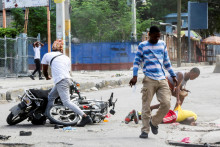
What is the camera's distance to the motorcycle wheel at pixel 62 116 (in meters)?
8.34

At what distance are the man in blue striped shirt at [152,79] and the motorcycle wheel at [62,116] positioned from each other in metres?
1.74

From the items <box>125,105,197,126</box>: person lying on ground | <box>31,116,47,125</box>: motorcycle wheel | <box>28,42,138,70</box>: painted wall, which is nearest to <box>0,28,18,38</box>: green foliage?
<box>28,42,138,70</box>: painted wall

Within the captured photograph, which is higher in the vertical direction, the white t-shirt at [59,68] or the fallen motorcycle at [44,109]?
the white t-shirt at [59,68]

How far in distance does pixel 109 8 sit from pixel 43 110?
29023 mm

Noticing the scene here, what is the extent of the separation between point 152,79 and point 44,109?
238 cm

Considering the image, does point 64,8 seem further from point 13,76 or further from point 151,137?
point 151,137

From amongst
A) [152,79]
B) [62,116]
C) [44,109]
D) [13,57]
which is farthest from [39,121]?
[13,57]

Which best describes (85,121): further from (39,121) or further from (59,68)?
(59,68)

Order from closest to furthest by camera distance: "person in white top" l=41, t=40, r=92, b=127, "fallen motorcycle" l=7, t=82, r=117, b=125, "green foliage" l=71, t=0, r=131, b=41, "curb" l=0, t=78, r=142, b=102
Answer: "person in white top" l=41, t=40, r=92, b=127, "fallen motorcycle" l=7, t=82, r=117, b=125, "curb" l=0, t=78, r=142, b=102, "green foliage" l=71, t=0, r=131, b=41

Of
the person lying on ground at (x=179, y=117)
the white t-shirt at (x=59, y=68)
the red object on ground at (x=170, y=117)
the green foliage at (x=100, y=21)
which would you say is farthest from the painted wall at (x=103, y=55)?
the white t-shirt at (x=59, y=68)

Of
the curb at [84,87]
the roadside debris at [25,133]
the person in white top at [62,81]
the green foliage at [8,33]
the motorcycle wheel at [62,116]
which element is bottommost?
the curb at [84,87]

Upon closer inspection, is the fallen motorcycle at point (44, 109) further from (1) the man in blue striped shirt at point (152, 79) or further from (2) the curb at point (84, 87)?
(2) the curb at point (84, 87)

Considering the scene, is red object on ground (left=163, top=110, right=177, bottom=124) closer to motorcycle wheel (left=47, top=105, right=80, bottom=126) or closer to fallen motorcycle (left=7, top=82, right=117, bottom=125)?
fallen motorcycle (left=7, top=82, right=117, bottom=125)

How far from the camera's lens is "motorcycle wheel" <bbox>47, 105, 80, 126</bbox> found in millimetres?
8344
